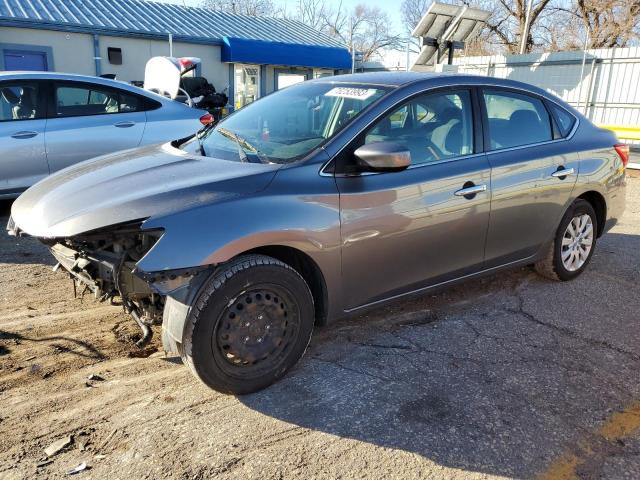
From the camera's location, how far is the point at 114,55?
1560cm

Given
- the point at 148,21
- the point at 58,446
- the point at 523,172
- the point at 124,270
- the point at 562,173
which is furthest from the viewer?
the point at 148,21

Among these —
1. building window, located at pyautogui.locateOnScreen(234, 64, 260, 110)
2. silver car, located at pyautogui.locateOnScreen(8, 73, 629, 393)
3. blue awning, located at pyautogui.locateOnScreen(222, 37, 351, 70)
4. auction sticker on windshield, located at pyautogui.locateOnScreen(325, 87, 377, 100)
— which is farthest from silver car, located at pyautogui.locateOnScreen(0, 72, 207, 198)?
building window, located at pyautogui.locateOnScreen(234, 64, 260, 110)

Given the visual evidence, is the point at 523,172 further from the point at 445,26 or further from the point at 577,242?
the point at 445,26

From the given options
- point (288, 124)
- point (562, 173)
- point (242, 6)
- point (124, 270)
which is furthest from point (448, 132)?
point (242, 6)

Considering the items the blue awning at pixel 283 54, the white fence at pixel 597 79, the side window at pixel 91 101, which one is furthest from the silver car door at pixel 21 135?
the blue awning at pixel 283 54

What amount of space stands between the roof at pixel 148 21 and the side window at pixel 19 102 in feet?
30.5

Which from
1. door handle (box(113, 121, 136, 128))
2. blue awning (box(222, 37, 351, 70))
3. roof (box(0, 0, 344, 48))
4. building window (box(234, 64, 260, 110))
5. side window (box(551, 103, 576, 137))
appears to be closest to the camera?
side window (box(551, 103, 576, 137))

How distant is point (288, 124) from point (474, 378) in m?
1.98

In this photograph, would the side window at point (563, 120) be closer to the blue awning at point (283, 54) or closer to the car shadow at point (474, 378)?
the car shadow at point (474, 378)

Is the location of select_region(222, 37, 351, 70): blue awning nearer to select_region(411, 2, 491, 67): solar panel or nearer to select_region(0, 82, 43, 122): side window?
select_region(411, 2, 491, 67): solar panel

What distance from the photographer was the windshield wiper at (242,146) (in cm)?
326

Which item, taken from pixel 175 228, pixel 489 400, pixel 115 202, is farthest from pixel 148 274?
pixel 489 400

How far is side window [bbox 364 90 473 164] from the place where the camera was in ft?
11.3

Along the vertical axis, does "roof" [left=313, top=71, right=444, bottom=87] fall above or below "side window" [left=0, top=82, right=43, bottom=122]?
above
